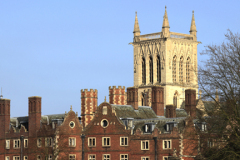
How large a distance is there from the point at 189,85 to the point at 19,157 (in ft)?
169

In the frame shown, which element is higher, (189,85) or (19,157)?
(189,85)

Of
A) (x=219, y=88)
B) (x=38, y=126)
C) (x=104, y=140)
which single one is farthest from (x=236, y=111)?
(x=38, y=126)

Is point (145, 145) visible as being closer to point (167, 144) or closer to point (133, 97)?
point (167, 144)

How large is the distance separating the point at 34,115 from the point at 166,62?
4731 centimetres

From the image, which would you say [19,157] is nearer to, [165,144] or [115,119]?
[115,119]

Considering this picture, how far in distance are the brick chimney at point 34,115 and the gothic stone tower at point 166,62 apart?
40.7 m

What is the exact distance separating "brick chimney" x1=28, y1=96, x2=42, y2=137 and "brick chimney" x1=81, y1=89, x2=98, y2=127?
→ 8.91 meters

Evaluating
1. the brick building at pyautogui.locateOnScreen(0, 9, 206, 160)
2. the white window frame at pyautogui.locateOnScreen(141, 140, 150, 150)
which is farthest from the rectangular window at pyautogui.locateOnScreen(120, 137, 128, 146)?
the white window frame at pyautogui.locateOnScreen(141, 140, 150, 150)

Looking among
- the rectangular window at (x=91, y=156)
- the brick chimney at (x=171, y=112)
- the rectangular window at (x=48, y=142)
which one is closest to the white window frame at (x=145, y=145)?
the rectangular window at (x=91, y=156)

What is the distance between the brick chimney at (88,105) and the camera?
331ft

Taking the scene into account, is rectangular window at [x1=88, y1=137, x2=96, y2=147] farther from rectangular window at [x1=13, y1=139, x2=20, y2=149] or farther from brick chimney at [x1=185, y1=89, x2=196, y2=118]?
brick chimney at [x1=185, y1=89, x2=196, y2=118]

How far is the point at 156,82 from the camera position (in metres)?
136

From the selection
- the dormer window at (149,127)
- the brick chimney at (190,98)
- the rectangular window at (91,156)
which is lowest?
the rectangular window at (91,156)

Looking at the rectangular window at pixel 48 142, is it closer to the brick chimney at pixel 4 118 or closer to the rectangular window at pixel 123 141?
the brick chimney at pixel 4 118
